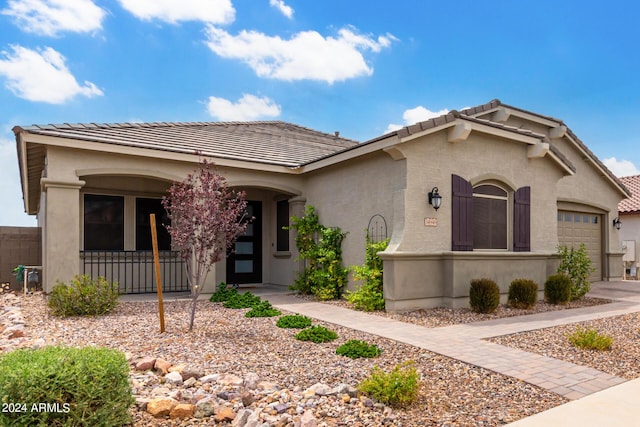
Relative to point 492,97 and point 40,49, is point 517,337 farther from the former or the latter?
point 40,49

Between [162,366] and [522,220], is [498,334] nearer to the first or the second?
[522,220]

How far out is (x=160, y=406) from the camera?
135 inches

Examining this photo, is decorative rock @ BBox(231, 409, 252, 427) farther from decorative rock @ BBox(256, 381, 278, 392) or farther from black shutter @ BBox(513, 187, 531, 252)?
black shutter @ BBox(513, 187, 531, 252)

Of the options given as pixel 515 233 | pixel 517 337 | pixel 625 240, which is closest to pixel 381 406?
pixel 517 337

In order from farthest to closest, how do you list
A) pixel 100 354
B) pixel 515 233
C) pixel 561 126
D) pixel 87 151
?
pixel 561 126, pixel 515 233, pixel 87 151, pixel 100 354

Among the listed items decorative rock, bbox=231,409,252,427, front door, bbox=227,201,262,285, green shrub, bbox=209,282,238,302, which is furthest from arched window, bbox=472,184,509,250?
decorative rock, bbox=231,409,252,427

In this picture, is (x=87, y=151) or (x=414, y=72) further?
(x=414, y=72)

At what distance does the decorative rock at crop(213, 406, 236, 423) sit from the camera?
339cm

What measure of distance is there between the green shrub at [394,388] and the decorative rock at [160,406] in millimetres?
1633

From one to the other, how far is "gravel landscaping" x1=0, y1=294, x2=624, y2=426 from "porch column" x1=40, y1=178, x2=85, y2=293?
1357 mm

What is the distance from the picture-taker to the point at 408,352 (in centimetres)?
548

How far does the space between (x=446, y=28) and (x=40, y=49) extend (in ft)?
28.6

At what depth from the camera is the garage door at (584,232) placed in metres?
14.2

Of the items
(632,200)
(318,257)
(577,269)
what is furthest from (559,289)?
(632,200)
